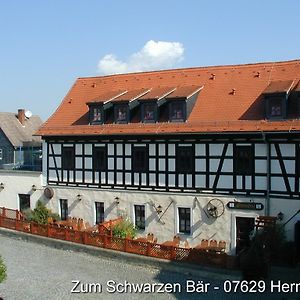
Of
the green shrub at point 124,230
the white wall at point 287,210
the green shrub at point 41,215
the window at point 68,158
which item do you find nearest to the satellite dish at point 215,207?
the white wall at point 287,210

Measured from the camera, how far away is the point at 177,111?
23203mm

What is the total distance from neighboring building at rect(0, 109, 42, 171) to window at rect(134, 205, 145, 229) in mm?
10762

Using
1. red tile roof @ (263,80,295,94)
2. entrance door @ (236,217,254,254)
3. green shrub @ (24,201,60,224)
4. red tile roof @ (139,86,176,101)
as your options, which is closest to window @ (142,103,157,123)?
red tile roof @ (139,86,176,101)

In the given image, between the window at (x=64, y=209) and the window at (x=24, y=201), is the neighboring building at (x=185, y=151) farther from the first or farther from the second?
the window at (x=24, y=201)

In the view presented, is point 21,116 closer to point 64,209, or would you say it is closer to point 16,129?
point 16,129

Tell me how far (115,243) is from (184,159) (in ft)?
15.6

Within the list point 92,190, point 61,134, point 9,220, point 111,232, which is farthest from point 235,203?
point 9,220

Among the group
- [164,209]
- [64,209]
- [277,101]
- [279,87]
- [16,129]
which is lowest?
[64,209]

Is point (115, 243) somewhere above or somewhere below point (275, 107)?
below

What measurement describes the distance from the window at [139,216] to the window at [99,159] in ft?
8.56

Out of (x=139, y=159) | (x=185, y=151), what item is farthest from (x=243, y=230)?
(x=139, y=159)

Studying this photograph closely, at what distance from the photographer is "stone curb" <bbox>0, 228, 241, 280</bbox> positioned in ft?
59.8

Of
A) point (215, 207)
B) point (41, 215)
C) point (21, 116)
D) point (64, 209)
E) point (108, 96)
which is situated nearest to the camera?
point (215, 207)

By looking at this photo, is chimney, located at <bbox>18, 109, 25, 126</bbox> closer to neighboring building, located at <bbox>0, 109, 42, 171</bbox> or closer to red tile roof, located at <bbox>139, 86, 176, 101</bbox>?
neighboring building, located at <bbox>0, 109, 42, 171</bbox>
